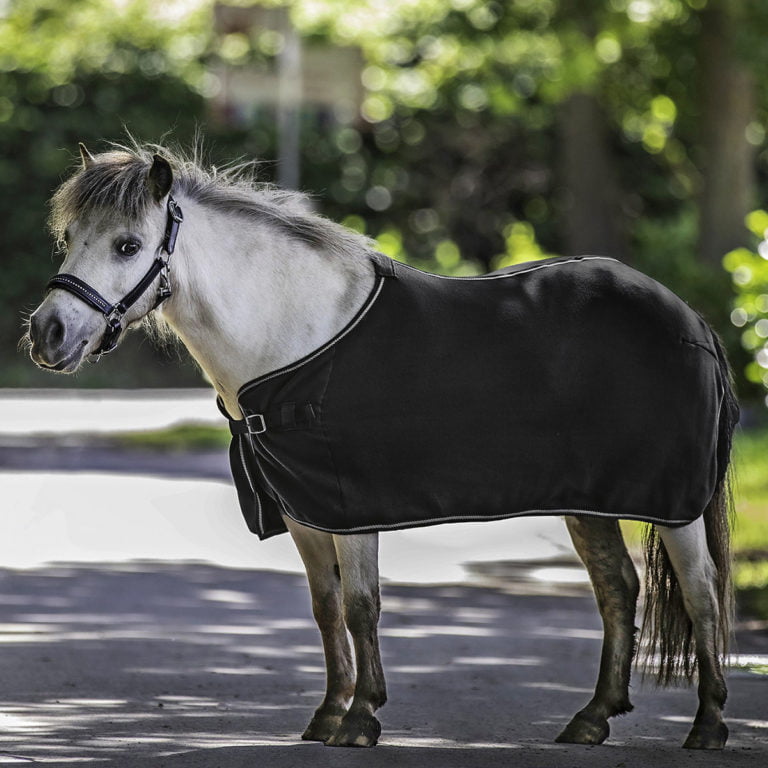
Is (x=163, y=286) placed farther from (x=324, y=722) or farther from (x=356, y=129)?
(x=356, y=129)

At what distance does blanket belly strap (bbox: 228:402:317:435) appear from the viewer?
20.3ft

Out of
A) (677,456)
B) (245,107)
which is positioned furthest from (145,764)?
(245,107)

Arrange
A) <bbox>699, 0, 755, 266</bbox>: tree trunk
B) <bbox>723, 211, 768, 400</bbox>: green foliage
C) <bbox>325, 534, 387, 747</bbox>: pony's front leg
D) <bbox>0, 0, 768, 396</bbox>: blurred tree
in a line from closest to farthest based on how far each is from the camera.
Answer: <bbox>325, 534, 387, 747</bbox>: pony's front leg < <bbox>723, 211, 768, 400</bbox>: green foliage < <bbox>699, 0, 755, 266</bbox>: tree trunk < <bbox>0, 0, 768, 396</bbox>: blurred tree

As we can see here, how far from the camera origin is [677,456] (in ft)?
21.5

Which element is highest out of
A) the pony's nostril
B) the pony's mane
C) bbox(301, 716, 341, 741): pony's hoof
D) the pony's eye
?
the pony's mane

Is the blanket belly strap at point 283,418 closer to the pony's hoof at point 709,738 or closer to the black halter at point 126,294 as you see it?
the black halter at point 126,294

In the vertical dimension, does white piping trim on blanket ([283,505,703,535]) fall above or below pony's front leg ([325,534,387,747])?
above

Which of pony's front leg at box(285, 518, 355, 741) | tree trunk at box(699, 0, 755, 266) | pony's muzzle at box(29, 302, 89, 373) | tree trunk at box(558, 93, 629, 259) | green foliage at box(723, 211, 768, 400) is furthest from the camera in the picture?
tree trunk at box(558, 93, 629, 259)

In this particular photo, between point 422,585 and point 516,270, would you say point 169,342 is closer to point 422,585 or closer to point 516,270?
point 516,270

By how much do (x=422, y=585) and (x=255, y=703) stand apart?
3.72 meters

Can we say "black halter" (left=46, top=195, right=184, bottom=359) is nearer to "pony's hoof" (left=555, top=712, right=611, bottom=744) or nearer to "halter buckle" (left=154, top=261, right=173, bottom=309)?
"halter buckle" (left=154, top=261, right=173, bottom=309)

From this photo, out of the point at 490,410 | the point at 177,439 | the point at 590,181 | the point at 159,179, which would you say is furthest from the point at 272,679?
the point at 590,181

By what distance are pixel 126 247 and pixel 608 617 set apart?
231cm

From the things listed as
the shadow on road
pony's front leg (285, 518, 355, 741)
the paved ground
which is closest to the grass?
the paved ground
